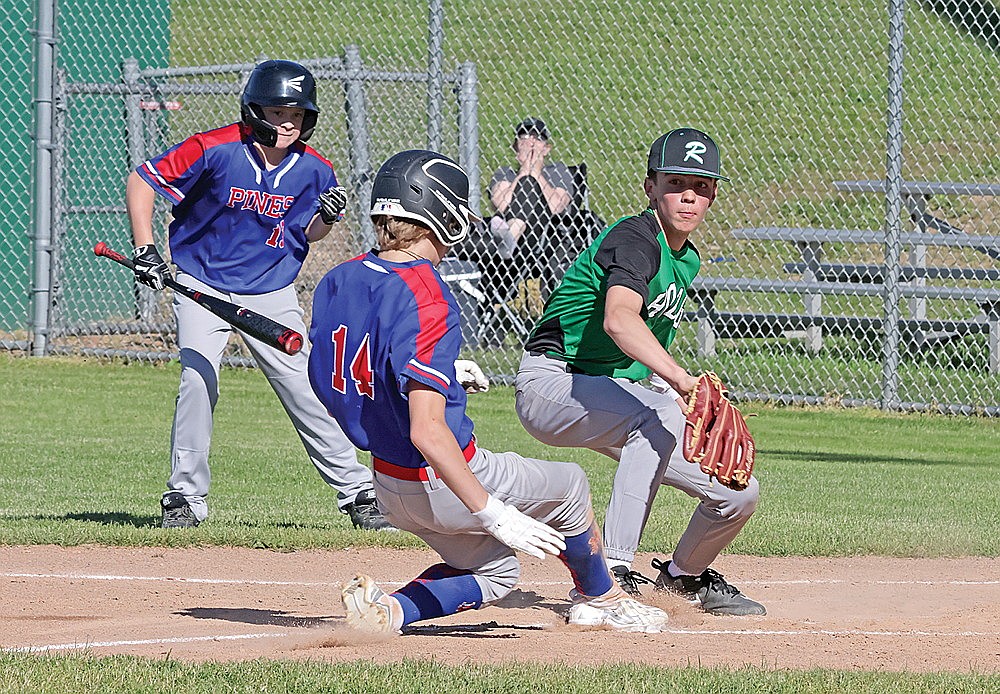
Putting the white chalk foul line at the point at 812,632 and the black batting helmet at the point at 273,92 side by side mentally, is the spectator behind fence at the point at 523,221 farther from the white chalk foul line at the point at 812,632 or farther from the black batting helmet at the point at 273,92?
the white chalk foul line at the point at 812,632

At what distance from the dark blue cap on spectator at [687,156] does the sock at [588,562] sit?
1344 millimetres

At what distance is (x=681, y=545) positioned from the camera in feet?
17.6

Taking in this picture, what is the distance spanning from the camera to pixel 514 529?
395cm

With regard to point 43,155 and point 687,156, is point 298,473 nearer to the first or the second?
point 687,156

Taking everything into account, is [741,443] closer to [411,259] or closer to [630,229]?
[630,229]

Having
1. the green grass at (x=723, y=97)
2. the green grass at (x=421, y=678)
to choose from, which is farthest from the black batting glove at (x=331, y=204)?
the green grass at (x=723, y=97)

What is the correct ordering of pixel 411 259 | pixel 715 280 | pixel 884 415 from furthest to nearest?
pixel 715 280
pixel 884 415
pixel 411 259

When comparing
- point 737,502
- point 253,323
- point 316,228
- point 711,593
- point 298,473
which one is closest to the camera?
point 737,502

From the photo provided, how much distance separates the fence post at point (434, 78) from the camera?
36.8ft

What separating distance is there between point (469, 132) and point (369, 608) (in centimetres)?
806

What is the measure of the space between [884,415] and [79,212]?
6896 millimetres

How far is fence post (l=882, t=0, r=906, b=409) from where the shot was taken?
10258 millimetres

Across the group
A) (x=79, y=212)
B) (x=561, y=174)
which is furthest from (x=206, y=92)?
(x=561, y=174)

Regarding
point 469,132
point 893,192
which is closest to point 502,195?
point 469,132
